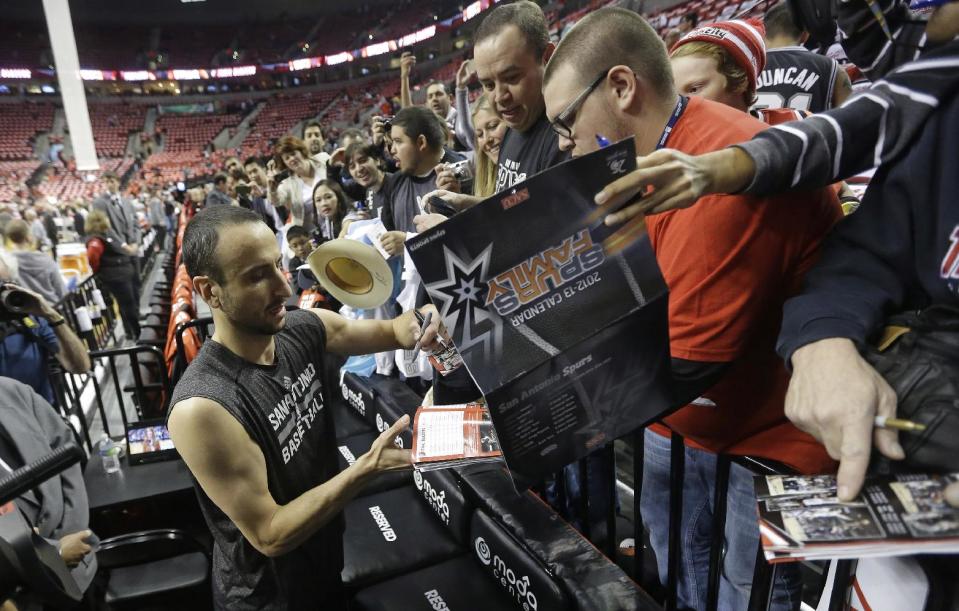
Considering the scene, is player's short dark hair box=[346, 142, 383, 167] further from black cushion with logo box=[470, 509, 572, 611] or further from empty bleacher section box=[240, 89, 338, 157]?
empty bleacher section box=[240, 89, 338, 157]

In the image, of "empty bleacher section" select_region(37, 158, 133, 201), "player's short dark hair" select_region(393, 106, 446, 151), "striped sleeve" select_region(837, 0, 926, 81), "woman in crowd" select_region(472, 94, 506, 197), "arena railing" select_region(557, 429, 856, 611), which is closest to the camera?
"arena railing" select_region(557, 429, 856, 611)

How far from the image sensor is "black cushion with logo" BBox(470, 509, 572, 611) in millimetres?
1737

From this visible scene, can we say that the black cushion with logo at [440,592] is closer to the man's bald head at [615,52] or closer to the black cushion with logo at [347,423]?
the black cushion with logo at [347,423]

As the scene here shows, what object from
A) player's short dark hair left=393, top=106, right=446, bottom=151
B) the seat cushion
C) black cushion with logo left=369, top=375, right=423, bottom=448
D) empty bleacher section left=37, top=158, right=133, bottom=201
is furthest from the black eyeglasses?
empty bleacher section left=37, top=158, right=133, bottom=201

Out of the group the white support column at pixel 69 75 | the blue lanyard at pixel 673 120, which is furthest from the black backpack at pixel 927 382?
the white support column at pixel 69 75

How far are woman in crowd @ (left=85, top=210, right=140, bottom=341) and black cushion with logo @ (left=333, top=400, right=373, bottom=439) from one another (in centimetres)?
489

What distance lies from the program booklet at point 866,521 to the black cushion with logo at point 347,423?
10.3ft

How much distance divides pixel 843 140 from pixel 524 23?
149cm

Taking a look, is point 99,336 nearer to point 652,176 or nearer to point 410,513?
point 410,513

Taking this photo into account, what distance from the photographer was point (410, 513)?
2.79m

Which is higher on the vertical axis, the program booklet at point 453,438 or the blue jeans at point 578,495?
the program booklet at point 453,438

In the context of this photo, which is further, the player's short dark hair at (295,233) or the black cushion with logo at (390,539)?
the player's short dark hair at (295,233)

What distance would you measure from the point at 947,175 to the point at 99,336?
792 cm

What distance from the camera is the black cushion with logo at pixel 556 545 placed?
1.60 meters
